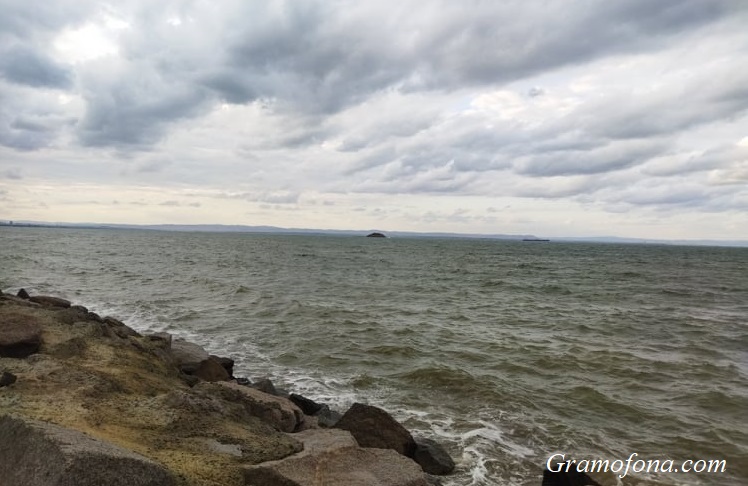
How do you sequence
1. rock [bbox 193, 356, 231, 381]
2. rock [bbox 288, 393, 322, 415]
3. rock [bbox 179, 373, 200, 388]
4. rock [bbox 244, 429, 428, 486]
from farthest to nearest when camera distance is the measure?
rock [bbox 193, 356, 231, 381], rock [bbox 179, 373, 200, 388], rock [bbox 288, 393, 322, 415], rock [bbox 244, 429, 428, 486]

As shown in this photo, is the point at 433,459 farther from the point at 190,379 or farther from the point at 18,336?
the point at 18,336

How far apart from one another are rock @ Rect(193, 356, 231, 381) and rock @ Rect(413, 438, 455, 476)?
18.7 feet

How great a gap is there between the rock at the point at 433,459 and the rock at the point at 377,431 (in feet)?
0.46

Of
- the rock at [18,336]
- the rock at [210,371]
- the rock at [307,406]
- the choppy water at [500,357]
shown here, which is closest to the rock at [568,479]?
the choppy water at [500,357]

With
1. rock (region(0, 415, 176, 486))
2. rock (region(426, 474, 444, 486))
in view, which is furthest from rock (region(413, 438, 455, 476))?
rock (region(0, 415, 176, 486))

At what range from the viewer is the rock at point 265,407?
810cm

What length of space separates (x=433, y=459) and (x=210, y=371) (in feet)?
20.3

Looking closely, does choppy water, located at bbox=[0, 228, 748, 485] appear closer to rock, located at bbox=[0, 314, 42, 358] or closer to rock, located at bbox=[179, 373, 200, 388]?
rock, located at bbox=[179, 373, 200, 388]

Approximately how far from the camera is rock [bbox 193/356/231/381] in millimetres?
11527

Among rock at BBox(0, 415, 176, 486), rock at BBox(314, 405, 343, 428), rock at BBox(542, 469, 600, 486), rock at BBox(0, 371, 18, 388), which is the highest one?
rock at BBox(0, 415, 176, 486)

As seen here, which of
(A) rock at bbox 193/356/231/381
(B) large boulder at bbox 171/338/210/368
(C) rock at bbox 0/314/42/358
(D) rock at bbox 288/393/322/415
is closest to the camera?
(C) rock at bbox 0/314/42/358

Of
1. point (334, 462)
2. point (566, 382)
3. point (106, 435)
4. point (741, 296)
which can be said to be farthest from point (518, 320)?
point (741, 296)

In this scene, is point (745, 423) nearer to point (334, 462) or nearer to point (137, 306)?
point (334, 462)

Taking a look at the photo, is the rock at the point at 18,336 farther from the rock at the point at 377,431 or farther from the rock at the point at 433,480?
the rock at the point at 433,480
